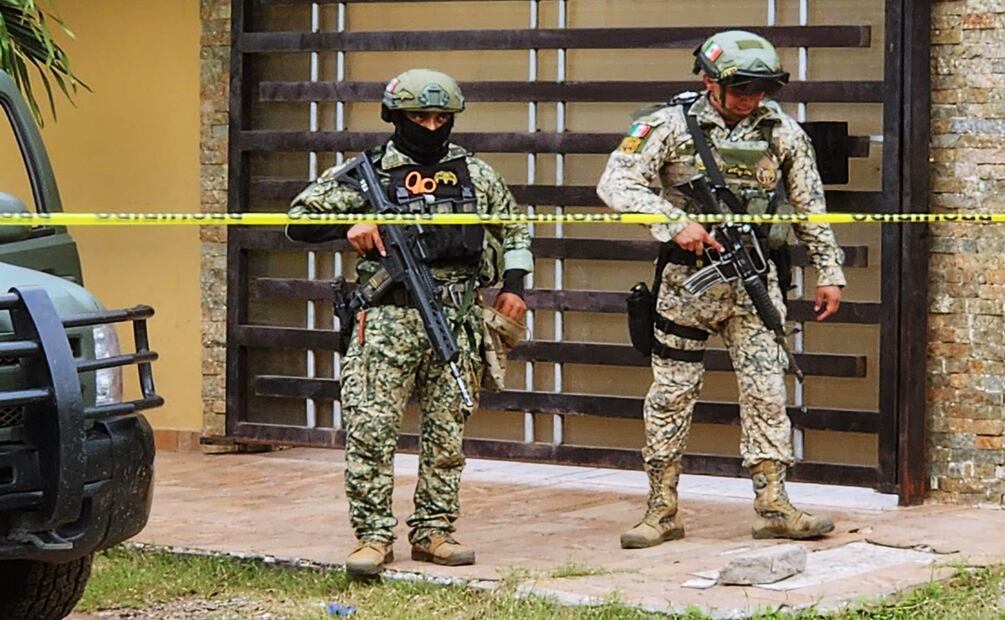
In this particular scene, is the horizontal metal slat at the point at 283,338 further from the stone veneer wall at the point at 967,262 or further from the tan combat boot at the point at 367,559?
the stone veneer wall at the point at 967,262

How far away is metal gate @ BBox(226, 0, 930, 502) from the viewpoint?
26.6 ft

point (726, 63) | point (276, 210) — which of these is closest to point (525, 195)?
point (276, 210)

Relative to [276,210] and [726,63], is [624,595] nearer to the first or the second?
[726,63]

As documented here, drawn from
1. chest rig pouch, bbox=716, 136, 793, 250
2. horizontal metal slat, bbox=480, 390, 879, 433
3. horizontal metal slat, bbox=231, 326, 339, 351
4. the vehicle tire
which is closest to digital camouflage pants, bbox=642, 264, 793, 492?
chest rig pouch, bbox=716, 136, 793, 250

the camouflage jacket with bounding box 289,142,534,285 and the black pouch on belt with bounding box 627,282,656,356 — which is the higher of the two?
the camouflage jacket with bounding box 289,142,534,285

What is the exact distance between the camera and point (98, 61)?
33.6 ft

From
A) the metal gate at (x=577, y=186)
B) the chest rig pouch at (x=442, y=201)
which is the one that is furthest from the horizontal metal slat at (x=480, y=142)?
the chest rig pouch at (x=442, y=201)

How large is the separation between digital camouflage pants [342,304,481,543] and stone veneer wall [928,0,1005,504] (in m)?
2.20

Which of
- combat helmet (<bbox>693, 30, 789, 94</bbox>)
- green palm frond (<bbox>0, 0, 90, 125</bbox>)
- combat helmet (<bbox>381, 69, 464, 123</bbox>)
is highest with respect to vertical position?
green palm frond (<bbox>0, 0, 90, 125</bbox>)

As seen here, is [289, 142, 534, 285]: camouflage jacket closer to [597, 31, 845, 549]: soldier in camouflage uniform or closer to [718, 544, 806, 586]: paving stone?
[597, 31, 845, 549]: soldier in camouflage uniform

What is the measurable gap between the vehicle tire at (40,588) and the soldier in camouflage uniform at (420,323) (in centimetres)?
97

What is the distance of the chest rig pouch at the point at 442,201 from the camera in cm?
676

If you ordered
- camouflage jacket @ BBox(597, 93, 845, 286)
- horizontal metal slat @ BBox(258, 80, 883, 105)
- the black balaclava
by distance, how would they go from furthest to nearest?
horizontal metal slat @ BBox(258, 80, 883, 105) < camouflage jacket @ BBox(597, 93, 845, 286) < the black balaclava

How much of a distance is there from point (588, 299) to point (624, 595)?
2.73m
